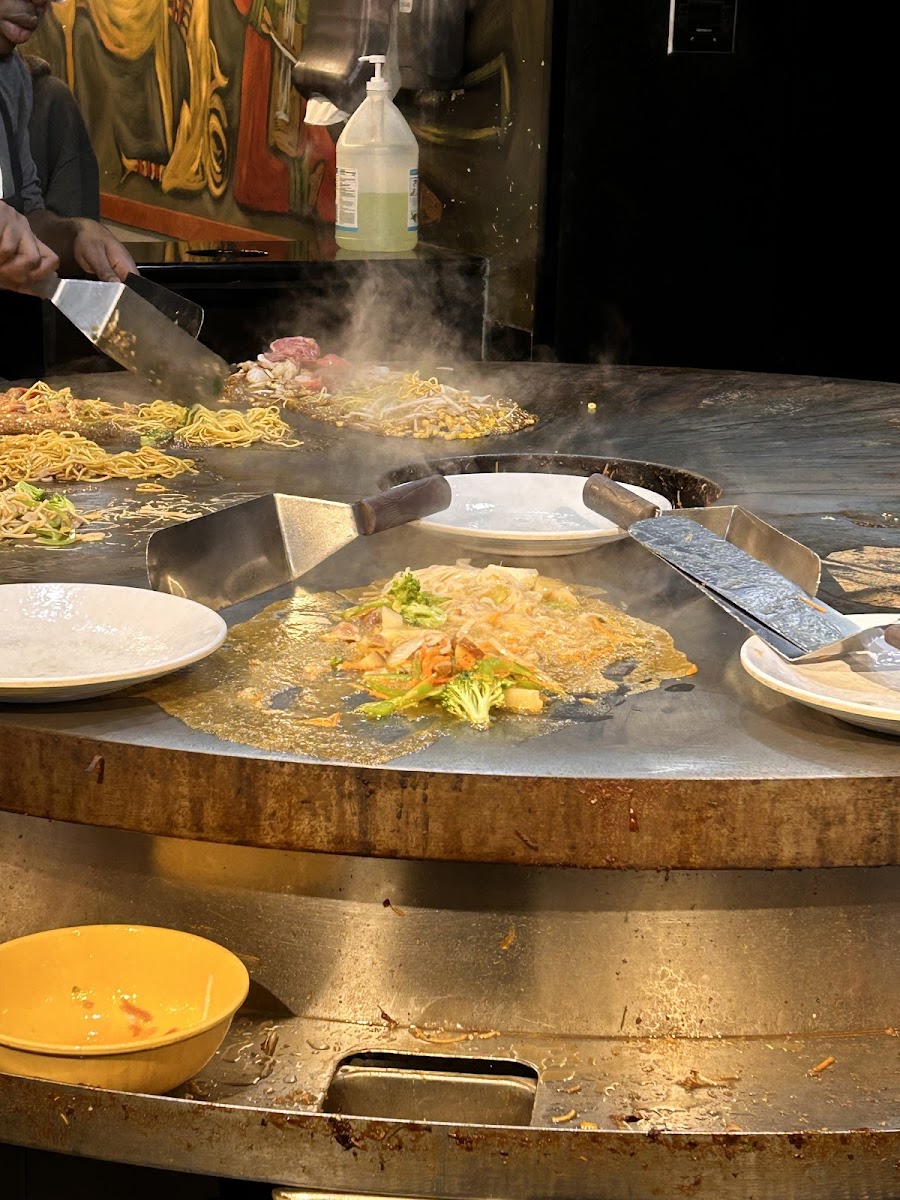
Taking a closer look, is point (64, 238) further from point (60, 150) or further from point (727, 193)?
point (727, 193)

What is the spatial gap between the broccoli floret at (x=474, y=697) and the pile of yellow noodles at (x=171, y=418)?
1.64m

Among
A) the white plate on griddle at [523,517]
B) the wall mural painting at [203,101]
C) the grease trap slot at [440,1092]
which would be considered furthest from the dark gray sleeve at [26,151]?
the grease trap slot at [440,1092]

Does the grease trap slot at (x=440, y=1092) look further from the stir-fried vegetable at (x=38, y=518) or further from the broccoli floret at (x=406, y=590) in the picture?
the stir-fried vegetable at (x=38, y=518)

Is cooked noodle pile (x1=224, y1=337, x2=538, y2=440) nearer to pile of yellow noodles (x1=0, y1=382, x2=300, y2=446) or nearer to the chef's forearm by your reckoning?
pile of yellow noodles (x1=0, y1=382, x2=300, y2=446)

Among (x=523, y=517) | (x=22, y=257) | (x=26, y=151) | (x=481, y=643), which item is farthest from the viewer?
(x=26, y=151)

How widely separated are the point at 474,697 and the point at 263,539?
664mm

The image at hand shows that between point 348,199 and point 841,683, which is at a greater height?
point 348,199

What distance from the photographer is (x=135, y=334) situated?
3494 mm

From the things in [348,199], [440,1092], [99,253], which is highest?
[348,199]

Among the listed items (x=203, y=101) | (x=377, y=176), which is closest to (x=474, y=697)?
(x=377, y=176)

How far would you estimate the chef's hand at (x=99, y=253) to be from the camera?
4.74m

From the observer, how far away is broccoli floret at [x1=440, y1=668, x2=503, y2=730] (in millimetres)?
1779

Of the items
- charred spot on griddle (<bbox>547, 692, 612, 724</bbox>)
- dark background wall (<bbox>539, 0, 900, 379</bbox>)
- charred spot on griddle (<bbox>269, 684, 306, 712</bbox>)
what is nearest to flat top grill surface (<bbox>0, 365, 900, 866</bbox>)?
charred spot on griddle (<bbox>547, 692, 612, 724</bbox>)

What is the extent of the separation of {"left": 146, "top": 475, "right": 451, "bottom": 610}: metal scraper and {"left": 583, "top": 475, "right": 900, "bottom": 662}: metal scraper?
34 centimetres
